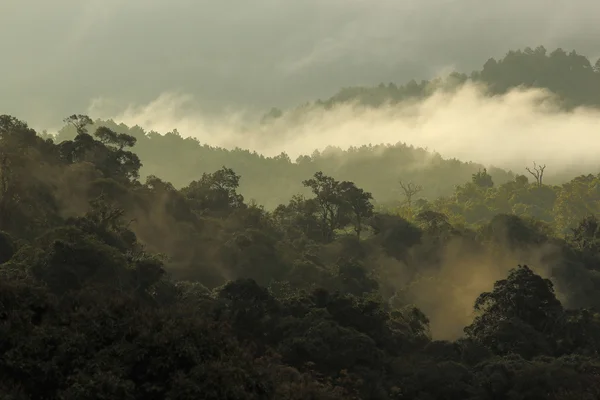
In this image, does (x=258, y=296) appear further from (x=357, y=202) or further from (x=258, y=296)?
(x=357, y=202)

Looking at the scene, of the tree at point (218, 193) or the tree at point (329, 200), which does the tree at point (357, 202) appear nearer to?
the tree at point (329, 200)

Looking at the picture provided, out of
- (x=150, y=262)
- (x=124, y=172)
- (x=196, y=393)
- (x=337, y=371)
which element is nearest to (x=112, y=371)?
(x=196, y=393)

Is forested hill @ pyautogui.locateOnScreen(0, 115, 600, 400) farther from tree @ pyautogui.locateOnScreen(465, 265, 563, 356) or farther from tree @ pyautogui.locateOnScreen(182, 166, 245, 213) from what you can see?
tree @ pyautogui.locateOnScreen(182, 166, 245, 213)

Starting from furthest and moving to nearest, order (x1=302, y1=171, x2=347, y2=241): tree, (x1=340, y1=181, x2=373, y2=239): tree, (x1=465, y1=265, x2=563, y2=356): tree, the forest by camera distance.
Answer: (x1=302, y1=171, x2=347, y2=241): tree
(x1=340, y1=181, x2=373, y2=239): tree
(x1=465, y1=265, x2=563, y2=356): tree
the forest

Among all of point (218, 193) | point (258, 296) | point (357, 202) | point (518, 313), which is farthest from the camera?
point (218, 193)

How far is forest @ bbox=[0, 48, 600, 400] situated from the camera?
22234 mm

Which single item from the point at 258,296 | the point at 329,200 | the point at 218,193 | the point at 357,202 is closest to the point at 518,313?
the point at 258,296

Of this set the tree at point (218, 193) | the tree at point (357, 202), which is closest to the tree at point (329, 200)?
the tree at point (357, 202)

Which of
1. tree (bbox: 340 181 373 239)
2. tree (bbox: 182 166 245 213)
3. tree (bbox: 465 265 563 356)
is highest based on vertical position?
tree (bbox: 182 166 245 213)

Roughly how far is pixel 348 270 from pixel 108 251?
2936 cm

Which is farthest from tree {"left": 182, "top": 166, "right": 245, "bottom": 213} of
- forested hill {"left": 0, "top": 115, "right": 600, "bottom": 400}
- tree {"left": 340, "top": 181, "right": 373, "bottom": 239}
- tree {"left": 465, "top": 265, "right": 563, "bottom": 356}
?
tree {"left": 465, "top": 265, "right": 563, "bottom": 356}

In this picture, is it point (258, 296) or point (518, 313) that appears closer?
point (258, 296)

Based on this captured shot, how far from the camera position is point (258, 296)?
142 feet

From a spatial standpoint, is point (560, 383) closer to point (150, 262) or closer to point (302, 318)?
point (302, 318)
